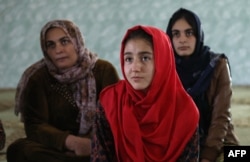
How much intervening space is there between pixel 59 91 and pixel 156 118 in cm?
74

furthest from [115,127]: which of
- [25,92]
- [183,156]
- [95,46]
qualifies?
[95,46]

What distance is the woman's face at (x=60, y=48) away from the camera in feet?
6.57

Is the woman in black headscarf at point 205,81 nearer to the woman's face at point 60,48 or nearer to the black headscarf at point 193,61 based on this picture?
the black headscarf at point 193,61

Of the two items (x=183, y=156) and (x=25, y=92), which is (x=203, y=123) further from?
(x=25, y=92)

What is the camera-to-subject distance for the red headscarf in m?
1.43

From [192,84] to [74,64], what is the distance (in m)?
0.60

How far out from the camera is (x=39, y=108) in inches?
78.8

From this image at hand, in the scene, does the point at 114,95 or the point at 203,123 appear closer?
the point at 114,95

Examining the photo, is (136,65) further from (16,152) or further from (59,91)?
(16,152)

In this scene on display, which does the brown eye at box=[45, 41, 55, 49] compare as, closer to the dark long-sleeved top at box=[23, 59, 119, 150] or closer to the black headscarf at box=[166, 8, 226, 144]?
the dark long-sleeved top at box=[23, 59, 119, 150]

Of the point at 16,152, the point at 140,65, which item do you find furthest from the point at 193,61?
the point at 16,152

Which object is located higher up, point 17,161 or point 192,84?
point 192,84

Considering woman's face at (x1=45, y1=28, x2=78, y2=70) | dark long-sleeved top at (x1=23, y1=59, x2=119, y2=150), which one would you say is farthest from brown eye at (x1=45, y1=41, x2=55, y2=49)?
dark long-sleeved top at (x1=23, y1=59, x2=119, y2=150)

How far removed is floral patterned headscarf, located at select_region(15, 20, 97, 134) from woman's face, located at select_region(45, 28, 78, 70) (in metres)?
0.02
